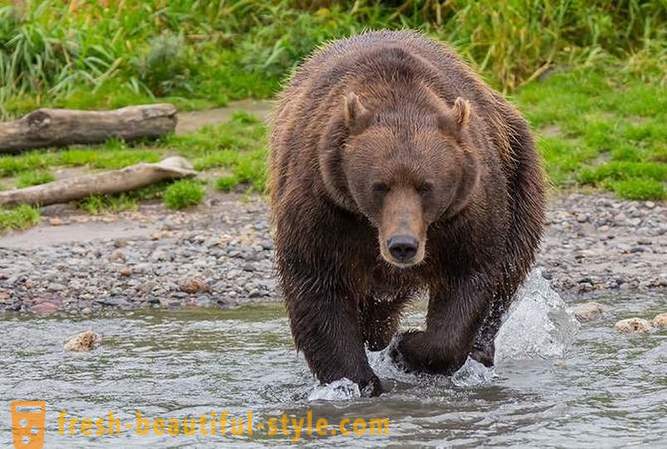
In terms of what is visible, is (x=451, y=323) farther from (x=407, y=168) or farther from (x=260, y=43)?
(x=260, y=43)

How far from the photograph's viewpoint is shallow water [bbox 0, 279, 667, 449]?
6.02 metres

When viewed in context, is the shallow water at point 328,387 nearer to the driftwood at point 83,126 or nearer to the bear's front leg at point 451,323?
the bear's front leg at point 451,323

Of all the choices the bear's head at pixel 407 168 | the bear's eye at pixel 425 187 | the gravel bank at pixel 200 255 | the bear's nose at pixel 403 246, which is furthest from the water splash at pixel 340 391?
the gravel bank at pixel 200 255

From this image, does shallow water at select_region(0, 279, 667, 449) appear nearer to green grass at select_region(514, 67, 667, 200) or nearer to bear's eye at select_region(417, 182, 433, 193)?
bear's eye at select_region(417, 182, 433, 193)

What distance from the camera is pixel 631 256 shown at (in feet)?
32.9

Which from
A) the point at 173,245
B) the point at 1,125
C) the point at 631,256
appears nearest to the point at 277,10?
the point at 1,125

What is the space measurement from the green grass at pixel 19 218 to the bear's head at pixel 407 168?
566 centimetres

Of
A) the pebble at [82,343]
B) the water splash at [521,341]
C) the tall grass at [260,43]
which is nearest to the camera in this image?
the water splash at [521,341]

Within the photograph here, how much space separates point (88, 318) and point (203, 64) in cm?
634

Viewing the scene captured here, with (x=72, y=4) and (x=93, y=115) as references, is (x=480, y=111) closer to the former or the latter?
(x=93, y=115)

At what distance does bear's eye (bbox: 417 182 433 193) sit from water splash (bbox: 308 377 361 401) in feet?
3.84

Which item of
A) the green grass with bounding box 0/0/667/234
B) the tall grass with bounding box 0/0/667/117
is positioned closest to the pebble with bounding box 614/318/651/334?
the green grass with bounding box 0/0/667/234

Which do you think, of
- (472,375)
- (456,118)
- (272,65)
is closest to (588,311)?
(472,375)

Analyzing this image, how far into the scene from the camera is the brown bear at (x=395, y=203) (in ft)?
18.9
